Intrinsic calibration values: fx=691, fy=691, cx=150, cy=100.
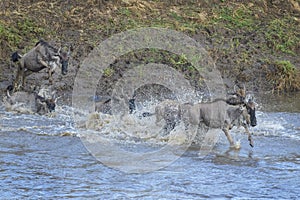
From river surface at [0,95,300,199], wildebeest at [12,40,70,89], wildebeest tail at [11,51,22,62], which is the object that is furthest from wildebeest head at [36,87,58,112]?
wildebeest tail at [11,51,22,62]

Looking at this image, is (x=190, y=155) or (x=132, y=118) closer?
(x=190, y=155)

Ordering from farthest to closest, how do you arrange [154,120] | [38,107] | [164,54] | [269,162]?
[164,54], [38,107], [154,120], [269,162]

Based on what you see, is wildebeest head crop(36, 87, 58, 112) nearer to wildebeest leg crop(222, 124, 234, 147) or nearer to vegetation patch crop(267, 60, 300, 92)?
wildebeest leg crop(222, 124, 234, 147)

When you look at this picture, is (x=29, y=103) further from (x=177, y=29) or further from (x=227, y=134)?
(x=177, y=29)

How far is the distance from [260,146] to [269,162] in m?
1.07

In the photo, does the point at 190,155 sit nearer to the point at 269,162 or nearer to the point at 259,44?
the point at 269,162

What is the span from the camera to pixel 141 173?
344 inches

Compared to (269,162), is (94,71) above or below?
above

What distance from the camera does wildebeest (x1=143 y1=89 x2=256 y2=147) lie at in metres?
10.8

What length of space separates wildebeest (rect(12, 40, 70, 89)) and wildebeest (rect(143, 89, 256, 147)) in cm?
407

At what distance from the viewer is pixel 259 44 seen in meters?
17.7

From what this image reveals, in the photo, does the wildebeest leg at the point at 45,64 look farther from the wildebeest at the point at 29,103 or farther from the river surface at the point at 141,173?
the river surface at the point at 141,173

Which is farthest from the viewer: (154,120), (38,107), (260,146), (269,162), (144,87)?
(144,87)

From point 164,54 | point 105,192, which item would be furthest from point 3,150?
point 164,54
